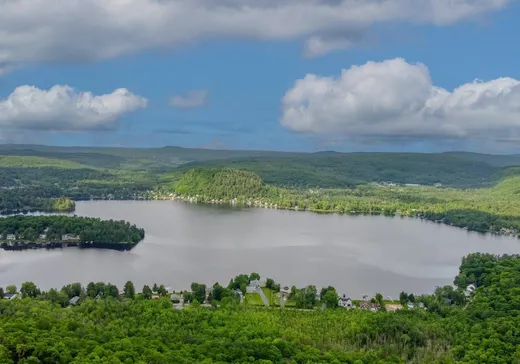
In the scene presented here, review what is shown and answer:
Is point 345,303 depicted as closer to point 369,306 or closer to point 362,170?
point 369,306

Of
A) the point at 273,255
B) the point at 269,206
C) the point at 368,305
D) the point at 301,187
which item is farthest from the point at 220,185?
the point at 368,305

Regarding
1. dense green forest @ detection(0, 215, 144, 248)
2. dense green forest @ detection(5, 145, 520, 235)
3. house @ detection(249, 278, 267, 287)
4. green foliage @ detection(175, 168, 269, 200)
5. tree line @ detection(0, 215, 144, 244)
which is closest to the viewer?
house @ detection(249, 278, 267, 287)


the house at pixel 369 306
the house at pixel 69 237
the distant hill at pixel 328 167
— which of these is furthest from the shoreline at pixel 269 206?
the house at pixel 369 306

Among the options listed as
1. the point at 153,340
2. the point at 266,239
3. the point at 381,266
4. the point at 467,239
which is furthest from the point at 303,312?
the point at 467,239

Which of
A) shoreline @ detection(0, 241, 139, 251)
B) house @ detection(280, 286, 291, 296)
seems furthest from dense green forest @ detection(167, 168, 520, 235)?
house @ detection(280, 286, 291, 296)

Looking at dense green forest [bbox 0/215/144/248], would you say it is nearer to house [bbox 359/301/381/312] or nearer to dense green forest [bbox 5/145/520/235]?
dense green forest [bbox 5/145/520/235]
